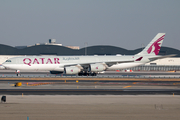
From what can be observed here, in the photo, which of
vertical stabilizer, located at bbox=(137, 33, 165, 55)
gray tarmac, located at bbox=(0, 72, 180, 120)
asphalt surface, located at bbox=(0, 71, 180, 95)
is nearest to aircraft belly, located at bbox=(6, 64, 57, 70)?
asphalt surface, located at bbox=(0, 71, 180, 95)

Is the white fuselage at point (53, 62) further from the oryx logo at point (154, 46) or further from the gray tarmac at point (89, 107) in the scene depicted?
the gray tarmac at point (89, 107)

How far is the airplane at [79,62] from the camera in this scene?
55.1 metres

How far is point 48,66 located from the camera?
2189 inches

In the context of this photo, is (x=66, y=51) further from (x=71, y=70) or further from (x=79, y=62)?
(x=71, y=70)

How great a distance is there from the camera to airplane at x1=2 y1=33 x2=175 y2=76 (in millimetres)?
55062

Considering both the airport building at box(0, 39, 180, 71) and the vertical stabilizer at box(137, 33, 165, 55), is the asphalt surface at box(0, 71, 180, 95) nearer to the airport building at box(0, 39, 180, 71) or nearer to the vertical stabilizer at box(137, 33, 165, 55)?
the vertical stabilizer at box(137, 33, 165, 55)

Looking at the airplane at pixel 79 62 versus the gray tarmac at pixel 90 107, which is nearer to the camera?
the gray tarmac at pixel 90 107

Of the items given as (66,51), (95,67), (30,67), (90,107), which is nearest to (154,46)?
(95,67)

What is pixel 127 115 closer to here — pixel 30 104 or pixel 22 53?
pixel 30 104

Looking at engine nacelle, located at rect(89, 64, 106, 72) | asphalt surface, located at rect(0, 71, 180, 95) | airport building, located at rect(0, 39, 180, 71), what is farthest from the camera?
airport building, located at rect(0, 39, 180, 71)

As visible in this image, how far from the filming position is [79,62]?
5762 cm

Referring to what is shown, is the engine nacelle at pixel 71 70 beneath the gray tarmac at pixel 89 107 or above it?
above

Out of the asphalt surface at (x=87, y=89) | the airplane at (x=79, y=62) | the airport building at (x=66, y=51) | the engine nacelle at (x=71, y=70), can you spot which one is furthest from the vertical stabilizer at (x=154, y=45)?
the airport building at (x=66, y=51)

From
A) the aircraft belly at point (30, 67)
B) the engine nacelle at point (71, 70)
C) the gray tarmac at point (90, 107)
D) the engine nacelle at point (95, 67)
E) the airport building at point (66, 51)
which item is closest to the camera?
the gray tarmac at point (90, 107)
